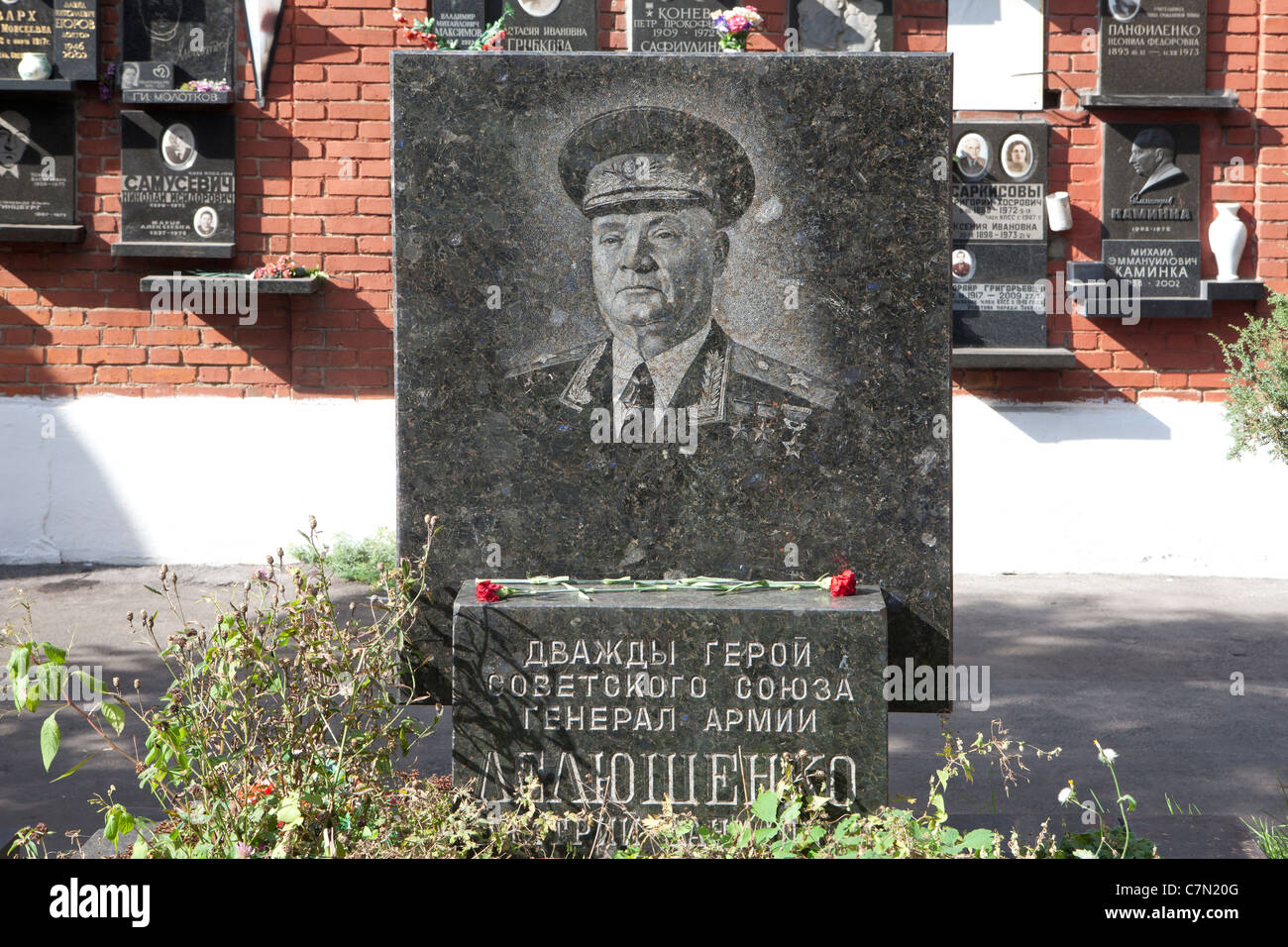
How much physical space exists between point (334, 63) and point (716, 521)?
180 inches

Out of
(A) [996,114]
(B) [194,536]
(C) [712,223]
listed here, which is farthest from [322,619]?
(A) [996,114]

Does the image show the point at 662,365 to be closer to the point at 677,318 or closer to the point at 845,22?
the point at 677,318

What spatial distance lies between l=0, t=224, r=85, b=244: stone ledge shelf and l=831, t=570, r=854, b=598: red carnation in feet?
17.0

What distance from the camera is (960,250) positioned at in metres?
6.46

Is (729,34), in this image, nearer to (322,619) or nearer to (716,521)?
(716,521)

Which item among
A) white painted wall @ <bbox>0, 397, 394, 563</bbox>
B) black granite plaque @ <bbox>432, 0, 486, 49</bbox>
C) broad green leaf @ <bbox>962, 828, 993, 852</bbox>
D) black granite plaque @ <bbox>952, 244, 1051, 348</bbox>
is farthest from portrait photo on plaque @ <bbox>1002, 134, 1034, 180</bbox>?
broad green leaf @ <bbox>962, 828, 993, 852</bbox>

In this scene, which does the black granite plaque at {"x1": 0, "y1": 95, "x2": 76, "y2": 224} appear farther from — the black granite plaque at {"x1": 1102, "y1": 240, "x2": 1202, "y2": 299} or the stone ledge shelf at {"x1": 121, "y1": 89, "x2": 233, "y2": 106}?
the black granite plaque at {"x1": 1102, "y1": 240, "x2": 1202, "y2": 299}

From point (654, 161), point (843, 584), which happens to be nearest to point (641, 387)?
point (654, 161)

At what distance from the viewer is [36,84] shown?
20.3ft

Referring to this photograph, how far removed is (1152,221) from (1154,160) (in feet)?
1.04

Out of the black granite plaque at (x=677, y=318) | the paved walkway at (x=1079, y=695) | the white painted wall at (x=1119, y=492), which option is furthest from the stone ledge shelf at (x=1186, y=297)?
the black granite plaque at (x=677, y=318)

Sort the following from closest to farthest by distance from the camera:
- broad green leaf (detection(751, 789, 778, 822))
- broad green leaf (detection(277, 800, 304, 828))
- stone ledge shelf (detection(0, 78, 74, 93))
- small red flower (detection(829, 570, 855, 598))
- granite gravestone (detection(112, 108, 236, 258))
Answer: broad green leaf (detection(277, 800, 304, 828))
broad green leaf (detection(751, 789, 778, 822))
small red flower (detection(829, 570, 855, 598))
stone ledge shelf (detection(0, 78, 74, 93))
granite gravestone (detection(112, 108, 236, 258))

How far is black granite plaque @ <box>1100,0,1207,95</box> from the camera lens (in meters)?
6.31

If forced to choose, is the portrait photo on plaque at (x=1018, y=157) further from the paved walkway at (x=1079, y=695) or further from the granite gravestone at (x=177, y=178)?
the granite gravestone at (x=177, y=178)
